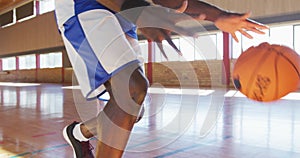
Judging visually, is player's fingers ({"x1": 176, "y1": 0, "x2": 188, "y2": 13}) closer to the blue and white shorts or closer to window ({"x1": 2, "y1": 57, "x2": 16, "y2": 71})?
the blue and white shorts

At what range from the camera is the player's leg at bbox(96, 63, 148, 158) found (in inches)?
48.9

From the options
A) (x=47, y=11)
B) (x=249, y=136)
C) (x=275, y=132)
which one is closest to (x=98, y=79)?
(x=249, y=136)

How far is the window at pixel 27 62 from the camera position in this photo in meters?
18.0

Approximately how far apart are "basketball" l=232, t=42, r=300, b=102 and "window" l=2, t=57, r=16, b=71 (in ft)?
65.5

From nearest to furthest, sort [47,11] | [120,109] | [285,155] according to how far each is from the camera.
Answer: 1. [120,109]
2. [285,155]
3. [47,11]

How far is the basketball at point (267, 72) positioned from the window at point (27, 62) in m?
17.7

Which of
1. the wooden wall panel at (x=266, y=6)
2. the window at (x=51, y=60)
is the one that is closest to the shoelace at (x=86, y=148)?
the wooden wall panel at (x=266, y=6)

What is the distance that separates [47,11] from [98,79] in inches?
632

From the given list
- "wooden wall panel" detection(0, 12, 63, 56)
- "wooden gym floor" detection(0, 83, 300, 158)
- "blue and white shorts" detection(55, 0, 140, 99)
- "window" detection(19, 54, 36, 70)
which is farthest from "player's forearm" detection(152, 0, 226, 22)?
"window" detection(19, 54, 36, 70)

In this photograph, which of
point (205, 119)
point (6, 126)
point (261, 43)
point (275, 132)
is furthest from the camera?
point (205, 119)

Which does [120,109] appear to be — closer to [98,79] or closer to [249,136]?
[98,79]

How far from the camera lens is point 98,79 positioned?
1280 mm

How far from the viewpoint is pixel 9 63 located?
20141mm

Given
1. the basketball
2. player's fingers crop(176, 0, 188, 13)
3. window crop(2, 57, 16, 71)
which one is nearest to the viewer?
player's fingers crop(176, 0, 188, 13)
